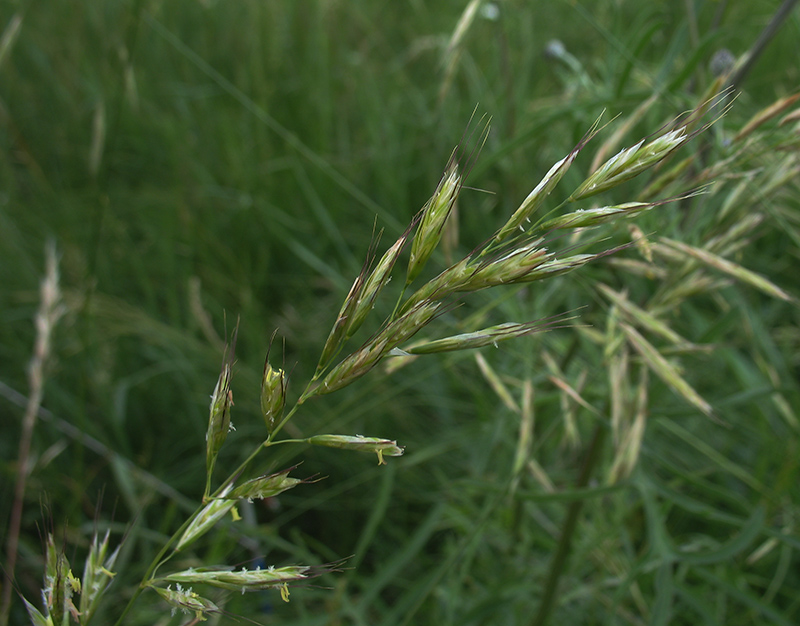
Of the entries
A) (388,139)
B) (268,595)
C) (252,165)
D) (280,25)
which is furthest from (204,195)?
(268,595)

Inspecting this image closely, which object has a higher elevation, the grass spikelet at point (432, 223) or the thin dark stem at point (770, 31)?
the thin dark stem at point (770, 31)

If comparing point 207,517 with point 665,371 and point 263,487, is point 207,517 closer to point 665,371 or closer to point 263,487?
point 263,487

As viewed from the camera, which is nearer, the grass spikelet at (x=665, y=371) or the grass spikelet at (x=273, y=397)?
the grass spikelet at (x=273, y=397)

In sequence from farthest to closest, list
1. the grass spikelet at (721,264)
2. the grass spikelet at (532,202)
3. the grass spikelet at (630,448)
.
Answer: the grass spikelet at (630,448) → the grass spikelet at (721,264) → the grass spikelet at (532,202)

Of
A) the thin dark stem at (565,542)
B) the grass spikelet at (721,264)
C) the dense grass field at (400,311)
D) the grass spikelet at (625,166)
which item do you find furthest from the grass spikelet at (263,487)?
the thin dark stem at (565,542)

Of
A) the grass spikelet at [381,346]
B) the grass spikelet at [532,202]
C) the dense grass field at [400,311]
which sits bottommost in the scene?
the dense grass field at [400,311]

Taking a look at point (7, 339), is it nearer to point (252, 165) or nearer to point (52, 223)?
point (52, 223)

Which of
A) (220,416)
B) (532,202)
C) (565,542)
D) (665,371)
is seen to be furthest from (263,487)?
(565,542)

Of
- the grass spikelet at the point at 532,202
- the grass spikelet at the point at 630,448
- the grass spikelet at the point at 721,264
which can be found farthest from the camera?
the grass spikelet at the point at 630,448

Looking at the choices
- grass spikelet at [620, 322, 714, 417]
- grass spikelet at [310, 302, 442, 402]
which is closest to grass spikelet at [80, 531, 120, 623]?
grass spikelet at [310, 302, 442, 402]

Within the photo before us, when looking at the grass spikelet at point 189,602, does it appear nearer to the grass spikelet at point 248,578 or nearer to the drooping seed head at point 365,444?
the grass spikelet at point 248,578
